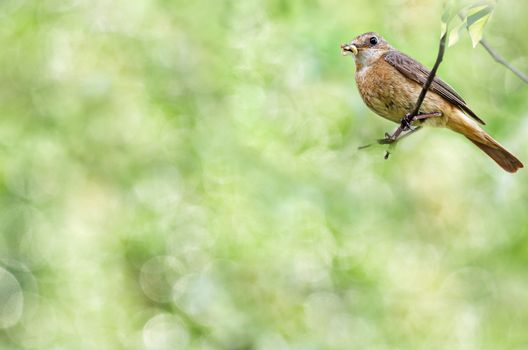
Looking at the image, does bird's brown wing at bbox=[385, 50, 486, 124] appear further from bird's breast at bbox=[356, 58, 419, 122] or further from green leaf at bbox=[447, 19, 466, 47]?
green leaf at bbox=[447, 19, 466, 47]

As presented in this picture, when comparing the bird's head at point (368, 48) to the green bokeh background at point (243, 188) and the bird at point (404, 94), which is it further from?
the green bokeh background at point (243, 188)

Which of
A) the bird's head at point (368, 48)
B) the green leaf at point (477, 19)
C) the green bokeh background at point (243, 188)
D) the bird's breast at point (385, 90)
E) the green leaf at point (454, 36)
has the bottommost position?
the green bokeh background at point (243, 188)

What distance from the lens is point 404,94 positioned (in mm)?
3861

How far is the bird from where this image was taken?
3.78 meters

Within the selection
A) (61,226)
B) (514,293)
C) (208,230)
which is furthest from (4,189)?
(514,293)

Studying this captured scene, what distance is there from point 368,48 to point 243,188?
3919mm

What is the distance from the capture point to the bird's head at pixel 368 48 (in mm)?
3758

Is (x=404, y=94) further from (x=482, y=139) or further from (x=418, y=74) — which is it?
(x=482, y=139)

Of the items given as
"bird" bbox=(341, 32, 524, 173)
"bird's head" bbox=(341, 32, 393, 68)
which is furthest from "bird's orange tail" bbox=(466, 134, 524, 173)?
"bird's head" bbox=(341, 32, 393, 68)

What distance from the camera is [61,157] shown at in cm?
835

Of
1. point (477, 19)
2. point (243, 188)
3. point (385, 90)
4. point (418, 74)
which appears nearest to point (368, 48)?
point (385, 90)

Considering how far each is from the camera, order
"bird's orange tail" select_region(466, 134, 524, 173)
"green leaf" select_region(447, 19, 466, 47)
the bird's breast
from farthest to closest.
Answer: "bird's orange tail" select_region(466, 134, 524, 173), the bird's breast, "green leaf" select_region(447, 19, 466, 47)

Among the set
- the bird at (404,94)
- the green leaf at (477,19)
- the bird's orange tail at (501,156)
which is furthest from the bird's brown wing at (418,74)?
the green leaf at (477,19)

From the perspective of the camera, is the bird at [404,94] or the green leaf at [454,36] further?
the bird at [404,94]
